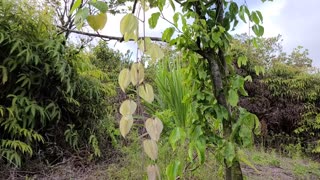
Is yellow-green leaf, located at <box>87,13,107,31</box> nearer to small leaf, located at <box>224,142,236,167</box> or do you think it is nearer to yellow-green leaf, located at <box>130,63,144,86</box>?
yellow-green leaf, located at <box>130,63,144,86</box>

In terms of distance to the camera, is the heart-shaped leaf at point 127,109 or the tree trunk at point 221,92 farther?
the tree trunk at point 221,92

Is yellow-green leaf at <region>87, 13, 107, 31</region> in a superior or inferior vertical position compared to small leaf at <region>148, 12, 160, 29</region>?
inferior

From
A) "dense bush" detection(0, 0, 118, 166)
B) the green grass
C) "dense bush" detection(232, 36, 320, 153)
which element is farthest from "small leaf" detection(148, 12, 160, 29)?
"dense bush" detection(232, 36, 320, 153)

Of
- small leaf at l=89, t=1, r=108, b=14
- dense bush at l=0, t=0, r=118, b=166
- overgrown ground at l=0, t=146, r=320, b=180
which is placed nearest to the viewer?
small leaf at l=89, t=1, r=108, b=14

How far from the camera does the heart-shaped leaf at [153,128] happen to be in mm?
675

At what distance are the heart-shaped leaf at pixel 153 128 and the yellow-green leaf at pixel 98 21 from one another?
0.65 feet

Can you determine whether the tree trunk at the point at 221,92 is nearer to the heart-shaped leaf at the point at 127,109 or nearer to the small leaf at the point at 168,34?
the small leaf at the point at 168,34

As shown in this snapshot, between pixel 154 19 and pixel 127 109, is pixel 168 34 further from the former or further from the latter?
pixel 127 109

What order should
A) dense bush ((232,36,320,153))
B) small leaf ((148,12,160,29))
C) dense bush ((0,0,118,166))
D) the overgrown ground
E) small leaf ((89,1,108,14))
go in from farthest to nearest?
dense bush ((232,36,320,153)), dense bush ((0,0,118,166)), the overgrown ground, small leaf ((148,12,160,29)), small leaf ((89,1,108,14))

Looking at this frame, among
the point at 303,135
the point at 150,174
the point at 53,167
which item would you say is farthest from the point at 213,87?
the point at 303,135

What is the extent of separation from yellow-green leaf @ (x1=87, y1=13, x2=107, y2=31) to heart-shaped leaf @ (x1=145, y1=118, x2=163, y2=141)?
0.20 meters

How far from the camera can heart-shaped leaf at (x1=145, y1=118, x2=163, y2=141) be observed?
0.67 m

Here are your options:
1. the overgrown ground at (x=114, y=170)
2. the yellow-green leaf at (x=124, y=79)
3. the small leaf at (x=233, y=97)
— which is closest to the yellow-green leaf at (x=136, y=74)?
the yellow-green leaf at (x=124, y=79)

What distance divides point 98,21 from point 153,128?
0.22 m
